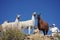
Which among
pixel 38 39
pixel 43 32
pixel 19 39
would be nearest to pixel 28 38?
pixel 38 39

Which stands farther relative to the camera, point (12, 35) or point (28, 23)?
point (28, 23)

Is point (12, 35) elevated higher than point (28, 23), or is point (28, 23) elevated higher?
point (28, 23)

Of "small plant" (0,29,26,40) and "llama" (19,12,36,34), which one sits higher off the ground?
"llama" (19,12,36,34)

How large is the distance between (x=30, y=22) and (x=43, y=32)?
376 cm

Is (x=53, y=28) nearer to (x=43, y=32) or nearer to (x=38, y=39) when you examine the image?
(x=43, y=32)

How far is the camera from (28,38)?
21109mm

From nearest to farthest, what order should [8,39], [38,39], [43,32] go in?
[8,39]
[38,39]
[43,32]

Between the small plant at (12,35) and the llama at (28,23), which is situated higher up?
the llama at (28,23)

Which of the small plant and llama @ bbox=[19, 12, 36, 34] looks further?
llama @ bbox=[19, 12, 36, 34]

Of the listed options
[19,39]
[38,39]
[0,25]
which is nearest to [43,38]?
[38,39]

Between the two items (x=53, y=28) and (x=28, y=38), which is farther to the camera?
(x=53, y=28)

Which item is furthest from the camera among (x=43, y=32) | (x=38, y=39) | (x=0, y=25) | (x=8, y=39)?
(x=0, y=25)

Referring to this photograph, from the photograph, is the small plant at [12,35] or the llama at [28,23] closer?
the small plant at [12,35]

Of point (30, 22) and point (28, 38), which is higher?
point (30, 22)
